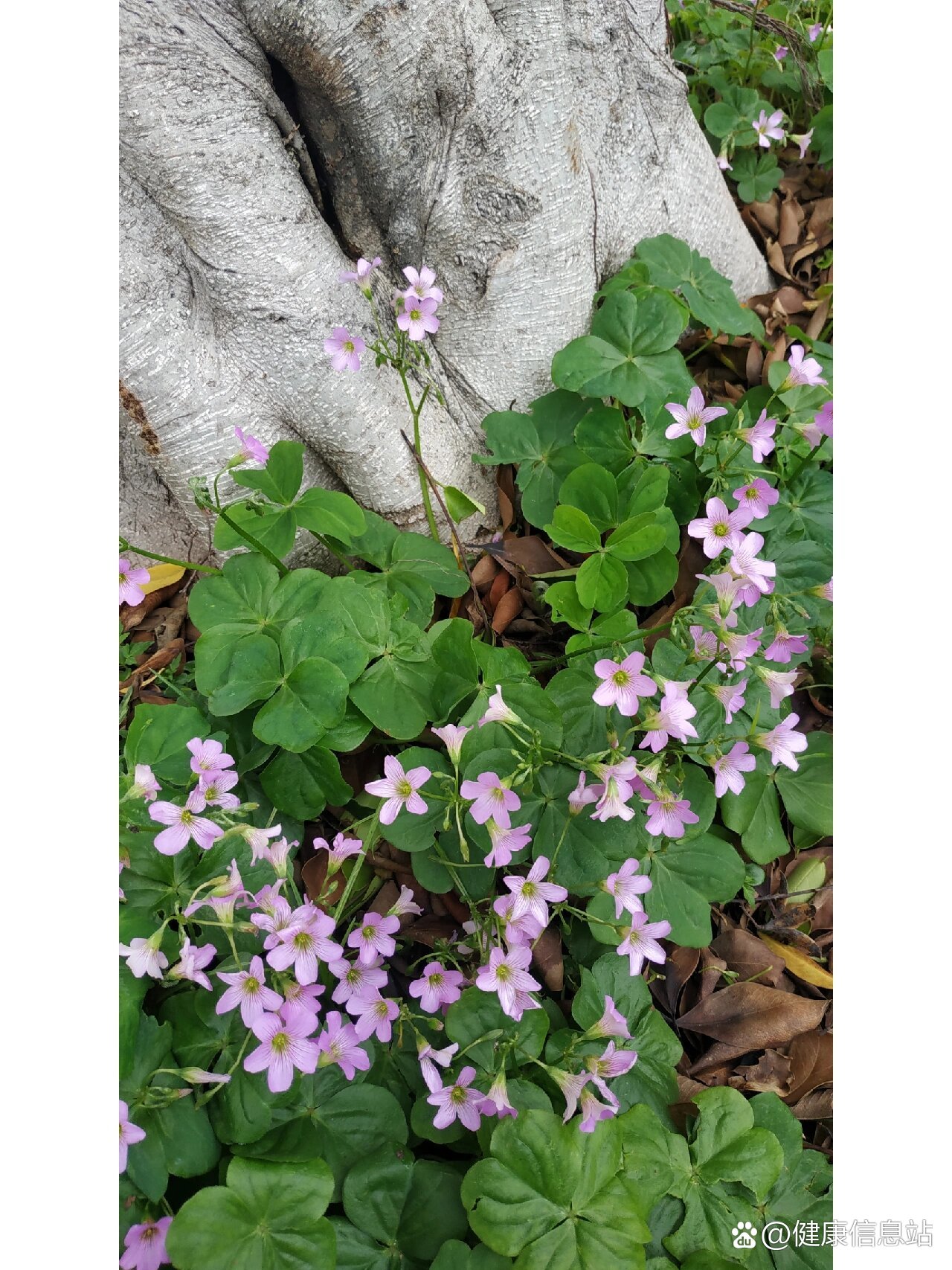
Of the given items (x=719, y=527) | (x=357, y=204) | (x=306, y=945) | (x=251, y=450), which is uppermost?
(x=357, y=204)

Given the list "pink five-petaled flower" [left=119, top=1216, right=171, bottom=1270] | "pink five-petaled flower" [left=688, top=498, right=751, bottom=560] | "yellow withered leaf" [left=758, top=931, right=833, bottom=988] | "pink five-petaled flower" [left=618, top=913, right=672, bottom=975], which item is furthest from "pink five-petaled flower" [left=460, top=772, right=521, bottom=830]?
"yellow withered leaf" [left=758, top=931, right=833, bottom=988]

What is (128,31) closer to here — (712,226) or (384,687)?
(384,687)

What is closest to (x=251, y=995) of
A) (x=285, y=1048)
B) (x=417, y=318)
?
(x=285, y=1048)

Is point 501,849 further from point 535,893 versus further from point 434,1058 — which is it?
point 434,1058

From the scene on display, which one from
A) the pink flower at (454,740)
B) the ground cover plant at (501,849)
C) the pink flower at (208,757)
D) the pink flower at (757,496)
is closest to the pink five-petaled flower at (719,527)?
the ground cover plant at (501,849)

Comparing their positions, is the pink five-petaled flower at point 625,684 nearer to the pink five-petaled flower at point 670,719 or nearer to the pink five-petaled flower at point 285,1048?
the pink five-petaled flower at point 670,719

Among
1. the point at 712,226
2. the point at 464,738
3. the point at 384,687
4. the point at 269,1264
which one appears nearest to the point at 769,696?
the point at 464,738

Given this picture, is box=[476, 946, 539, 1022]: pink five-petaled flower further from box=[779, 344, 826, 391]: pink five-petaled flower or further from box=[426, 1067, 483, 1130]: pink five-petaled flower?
box=[779, 344, 826, 391]: pink five-petaled flower
